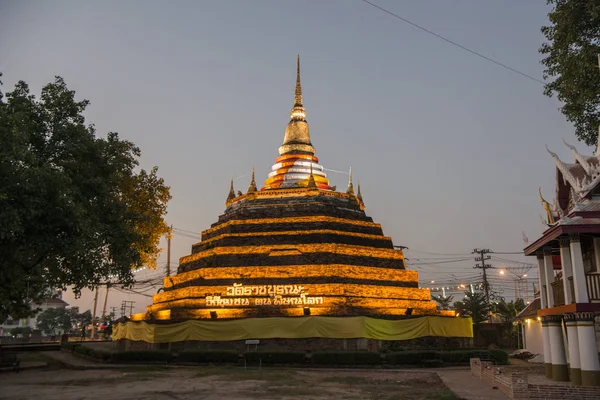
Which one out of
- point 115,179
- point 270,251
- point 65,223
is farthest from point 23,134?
point 270,251

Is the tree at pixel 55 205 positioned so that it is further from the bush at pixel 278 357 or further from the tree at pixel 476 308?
the tree at pixel 476 308

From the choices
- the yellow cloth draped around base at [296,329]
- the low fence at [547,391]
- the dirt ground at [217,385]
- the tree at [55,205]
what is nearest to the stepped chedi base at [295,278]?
the yellow cloth draped around base at [296,329]

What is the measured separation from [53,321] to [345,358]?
90685 millimetres

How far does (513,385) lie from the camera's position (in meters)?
16.0

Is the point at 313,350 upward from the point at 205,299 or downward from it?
downward

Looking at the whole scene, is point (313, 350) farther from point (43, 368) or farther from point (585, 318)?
point (585, 318)

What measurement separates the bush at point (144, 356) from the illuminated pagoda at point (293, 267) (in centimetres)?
471

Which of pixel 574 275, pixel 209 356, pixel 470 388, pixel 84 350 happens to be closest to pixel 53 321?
pixel 84 350

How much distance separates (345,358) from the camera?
1142 inches

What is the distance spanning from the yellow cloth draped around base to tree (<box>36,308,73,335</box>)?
79.7 metres

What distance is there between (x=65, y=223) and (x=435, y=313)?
26.7 metres

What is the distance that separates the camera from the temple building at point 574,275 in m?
16.7

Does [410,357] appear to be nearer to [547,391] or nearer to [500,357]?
[500,357]

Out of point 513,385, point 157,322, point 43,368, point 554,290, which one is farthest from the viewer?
A: point 157,322
